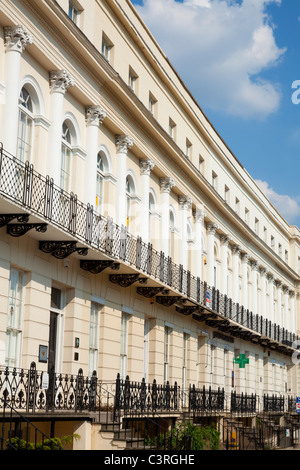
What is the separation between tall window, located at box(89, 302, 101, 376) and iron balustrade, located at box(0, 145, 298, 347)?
1717 mm

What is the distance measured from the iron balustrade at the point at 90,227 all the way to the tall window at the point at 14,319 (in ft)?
5.53

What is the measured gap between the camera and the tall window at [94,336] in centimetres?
2197

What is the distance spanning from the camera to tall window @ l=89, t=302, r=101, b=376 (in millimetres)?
21969

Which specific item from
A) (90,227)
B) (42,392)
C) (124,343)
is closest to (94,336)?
(124,343)

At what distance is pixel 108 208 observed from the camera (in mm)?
23531

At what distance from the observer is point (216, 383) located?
116ft

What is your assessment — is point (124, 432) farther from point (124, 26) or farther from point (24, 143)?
point (124, 26)

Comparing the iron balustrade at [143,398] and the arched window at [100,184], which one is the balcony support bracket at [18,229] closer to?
the iron balustrade at [143,398]

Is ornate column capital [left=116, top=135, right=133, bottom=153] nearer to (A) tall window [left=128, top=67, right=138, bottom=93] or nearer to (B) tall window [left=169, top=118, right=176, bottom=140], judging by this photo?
(A) tall window [left=128, top=67, right=138, bottom=93]

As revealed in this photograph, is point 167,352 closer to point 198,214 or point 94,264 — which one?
point 198,214

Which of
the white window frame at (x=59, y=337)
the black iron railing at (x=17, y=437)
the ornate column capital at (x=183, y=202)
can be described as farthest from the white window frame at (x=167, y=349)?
the black iron railing at (x=17, y=437)

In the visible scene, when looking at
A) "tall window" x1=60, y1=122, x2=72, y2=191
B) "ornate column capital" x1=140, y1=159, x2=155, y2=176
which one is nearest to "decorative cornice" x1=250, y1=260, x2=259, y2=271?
"ornate column capital" x1=140, y1=159, x2=155, y2=176

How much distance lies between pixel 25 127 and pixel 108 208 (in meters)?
5.33

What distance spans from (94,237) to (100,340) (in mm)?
3335
